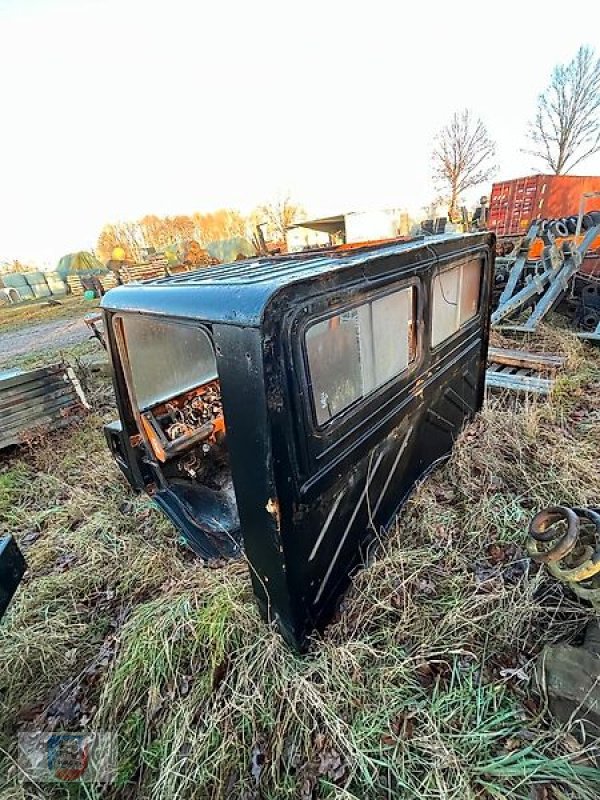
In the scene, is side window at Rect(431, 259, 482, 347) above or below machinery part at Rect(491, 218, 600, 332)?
above

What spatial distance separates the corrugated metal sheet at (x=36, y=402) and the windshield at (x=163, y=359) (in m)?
2.51

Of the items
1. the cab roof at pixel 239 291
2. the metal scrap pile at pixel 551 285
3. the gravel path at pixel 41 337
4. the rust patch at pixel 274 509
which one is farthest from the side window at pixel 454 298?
the gravel path at pixel 41 337

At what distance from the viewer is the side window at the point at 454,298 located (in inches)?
103

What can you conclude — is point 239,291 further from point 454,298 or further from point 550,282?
point 550,282

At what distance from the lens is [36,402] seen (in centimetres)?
463

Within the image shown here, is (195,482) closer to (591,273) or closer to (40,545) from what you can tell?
(40,545)

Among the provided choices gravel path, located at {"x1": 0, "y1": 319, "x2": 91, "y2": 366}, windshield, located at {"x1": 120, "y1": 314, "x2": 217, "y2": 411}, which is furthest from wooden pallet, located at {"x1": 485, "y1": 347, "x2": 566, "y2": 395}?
gravel path, located at {"x1": 0, "y1": 319, "x2": 91, "y2": 366}

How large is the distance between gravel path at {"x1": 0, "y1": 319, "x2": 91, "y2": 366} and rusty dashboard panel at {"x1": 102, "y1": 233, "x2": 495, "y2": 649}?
8671 mm

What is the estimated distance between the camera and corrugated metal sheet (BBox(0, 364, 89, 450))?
4387 mm

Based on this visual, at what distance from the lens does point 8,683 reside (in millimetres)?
2170

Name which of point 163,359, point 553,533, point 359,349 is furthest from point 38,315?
point 553,533

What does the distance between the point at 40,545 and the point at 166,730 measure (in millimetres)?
2136

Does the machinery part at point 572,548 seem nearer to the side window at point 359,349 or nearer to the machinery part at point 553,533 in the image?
the machinery part at point 553,533

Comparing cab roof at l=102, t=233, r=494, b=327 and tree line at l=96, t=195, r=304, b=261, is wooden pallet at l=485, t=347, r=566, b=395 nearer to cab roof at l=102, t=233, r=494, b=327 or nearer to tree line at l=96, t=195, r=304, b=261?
cab roof at l=102, t=233, r=494, b=327
